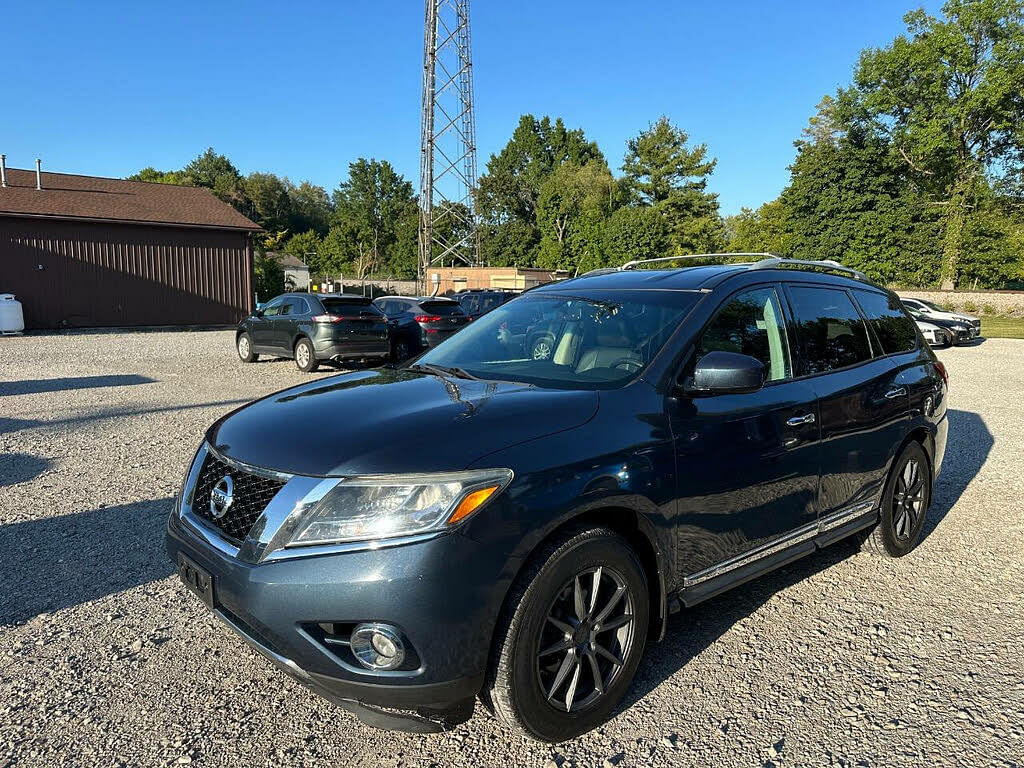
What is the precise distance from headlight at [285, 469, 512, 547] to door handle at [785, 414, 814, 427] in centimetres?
176

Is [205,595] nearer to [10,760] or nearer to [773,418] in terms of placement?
[10,760]

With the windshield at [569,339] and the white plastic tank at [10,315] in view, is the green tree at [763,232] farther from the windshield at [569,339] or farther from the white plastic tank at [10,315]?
the windshield at [569,339]

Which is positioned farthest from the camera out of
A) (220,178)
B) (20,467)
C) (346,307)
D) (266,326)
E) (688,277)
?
(220,178)

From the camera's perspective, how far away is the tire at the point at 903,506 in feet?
13.9

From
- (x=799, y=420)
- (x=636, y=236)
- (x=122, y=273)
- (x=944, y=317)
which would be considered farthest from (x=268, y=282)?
(x=799, y=420)

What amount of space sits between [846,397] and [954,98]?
5227 cm

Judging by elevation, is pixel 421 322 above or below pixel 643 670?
above

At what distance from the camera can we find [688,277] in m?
3.59

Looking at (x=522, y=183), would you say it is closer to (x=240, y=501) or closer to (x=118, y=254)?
(x=118, y=254)

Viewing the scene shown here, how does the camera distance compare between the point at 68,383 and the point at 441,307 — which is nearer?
the point at 68,383

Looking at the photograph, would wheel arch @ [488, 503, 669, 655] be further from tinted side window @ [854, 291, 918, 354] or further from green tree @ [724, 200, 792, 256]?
green tree @ [724, 200, 792, 256]

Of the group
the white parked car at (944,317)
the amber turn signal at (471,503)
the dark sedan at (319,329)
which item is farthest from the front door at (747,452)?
the white parked car at (944,317)

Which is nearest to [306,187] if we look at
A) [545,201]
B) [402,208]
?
[402,208]

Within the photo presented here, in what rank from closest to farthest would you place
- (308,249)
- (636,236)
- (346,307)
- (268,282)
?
(346,307)
(268,282)
(636,236)
(308,249)
